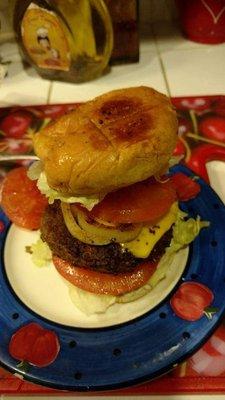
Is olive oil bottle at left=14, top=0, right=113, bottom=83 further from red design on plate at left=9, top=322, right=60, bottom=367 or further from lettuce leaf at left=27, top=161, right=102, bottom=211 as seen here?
red design on plate at left=9, top=322, right=60, bottom=367

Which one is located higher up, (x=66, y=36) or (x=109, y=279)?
(x=66, y=36)

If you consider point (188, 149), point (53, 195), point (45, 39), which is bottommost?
point (188, 149)

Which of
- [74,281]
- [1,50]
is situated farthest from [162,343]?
[1,50]

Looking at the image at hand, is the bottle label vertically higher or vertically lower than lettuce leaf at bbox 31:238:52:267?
higher

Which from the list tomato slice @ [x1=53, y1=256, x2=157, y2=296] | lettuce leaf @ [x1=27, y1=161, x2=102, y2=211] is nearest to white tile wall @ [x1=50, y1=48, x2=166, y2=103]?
lettuce leaf @ [x1=27, y1=161, x2=102, y2=211]

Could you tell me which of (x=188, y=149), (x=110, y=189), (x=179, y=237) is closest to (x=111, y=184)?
(x=110, y=189)

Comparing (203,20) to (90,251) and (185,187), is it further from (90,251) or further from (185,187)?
(90,251)

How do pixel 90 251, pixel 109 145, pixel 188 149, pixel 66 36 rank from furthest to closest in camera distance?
pixel 66 36
pixel 188 149
pixel 90 251
pixel 109 145

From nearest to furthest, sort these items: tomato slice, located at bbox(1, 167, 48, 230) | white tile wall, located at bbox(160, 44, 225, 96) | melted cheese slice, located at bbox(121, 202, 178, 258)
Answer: melted cheese slice, located at bbox(121, 202, 178, 258), tomato slice, located at bbox(1, 167, 48, 230), white tile wall, located at bbox(160, 44, 225, 96)
